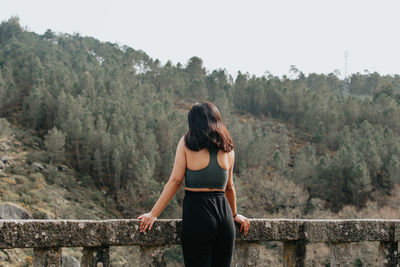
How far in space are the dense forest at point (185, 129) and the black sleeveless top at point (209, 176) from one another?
118 feet

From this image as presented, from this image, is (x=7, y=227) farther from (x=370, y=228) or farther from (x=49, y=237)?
(x=370, y=228)

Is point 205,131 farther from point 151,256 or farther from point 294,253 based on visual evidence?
point 294,253

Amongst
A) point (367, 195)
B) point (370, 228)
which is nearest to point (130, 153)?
point (367, 195)

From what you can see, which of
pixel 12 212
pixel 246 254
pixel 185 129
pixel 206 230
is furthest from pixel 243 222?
pixel 185 129

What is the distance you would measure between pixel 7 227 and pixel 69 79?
65.2 metres

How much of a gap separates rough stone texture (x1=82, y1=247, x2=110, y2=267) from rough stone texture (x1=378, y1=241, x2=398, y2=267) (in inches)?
106

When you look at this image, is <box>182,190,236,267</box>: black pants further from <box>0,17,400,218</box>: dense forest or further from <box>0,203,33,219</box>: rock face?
<box>0,17,400,218</box>: dense forest

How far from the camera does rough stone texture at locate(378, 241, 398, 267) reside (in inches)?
160

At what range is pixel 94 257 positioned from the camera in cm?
338

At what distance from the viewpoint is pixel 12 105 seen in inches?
2279

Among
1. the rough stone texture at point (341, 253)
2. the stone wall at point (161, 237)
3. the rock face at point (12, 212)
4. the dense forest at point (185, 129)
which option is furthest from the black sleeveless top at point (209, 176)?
the dense forest at point (185, 129)

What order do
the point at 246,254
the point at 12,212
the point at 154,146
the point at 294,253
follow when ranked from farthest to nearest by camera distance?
the point at 154,146
the point at 12,212
the point at 294,253
the point at 246,254

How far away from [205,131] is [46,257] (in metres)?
1.62

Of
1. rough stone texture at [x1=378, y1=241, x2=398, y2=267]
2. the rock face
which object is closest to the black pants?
rough stone texture at [x1=378, y1=241, x2=398, y2=267]
